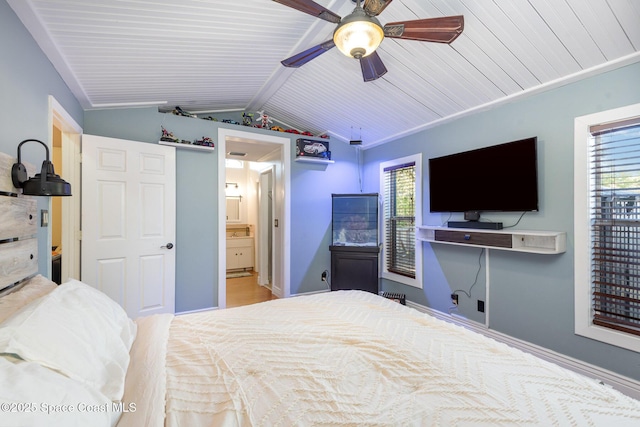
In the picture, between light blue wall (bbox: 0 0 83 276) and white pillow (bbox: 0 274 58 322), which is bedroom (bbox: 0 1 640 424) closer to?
light blue wall (bbox: 0 0 83 276)

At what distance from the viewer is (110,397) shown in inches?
32.9

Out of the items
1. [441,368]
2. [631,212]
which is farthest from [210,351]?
[631,212]

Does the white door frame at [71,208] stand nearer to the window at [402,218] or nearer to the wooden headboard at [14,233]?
the wooden headboard at [14,233]

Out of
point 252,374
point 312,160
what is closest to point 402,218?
point 312,160

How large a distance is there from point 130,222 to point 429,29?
3.04 meters

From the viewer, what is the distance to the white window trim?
208 cm

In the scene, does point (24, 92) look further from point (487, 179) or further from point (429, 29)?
point (487, 179)

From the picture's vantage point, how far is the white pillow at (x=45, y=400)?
542 mm

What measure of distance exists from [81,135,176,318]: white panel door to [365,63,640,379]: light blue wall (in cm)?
317

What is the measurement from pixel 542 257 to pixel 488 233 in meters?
0.44

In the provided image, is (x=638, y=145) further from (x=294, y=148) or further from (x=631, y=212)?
(x=294, y=148)

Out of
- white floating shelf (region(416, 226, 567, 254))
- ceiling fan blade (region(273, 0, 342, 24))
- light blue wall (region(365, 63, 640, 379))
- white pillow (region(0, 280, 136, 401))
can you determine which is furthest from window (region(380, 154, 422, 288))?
white pillow (region(0, 280, 136, 401))

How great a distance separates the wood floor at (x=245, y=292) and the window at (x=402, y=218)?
1886 millimetres

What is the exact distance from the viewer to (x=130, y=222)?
281cm
